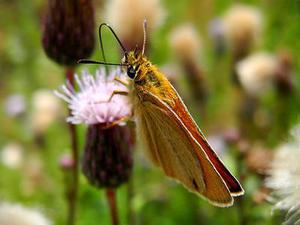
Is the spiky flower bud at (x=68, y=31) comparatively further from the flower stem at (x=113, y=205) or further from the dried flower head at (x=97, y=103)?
the flower stem at (x=113, y=205)

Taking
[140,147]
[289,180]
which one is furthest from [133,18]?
[289,180]

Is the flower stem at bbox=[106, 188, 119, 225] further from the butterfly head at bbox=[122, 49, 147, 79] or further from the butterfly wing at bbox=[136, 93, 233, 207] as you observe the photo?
the butterfly head at bbox=[122, 49, 147, 79]

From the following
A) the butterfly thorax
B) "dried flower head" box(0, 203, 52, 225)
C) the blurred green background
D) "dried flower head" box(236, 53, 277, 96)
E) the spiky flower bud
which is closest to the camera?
the butterfly thorax

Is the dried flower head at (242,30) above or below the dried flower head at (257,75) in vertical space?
above

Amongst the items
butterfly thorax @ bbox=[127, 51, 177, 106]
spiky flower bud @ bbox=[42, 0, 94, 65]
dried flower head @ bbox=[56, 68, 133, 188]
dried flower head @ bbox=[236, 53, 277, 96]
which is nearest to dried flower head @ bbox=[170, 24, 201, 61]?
dried flower head @ bbox=[236, 53, 277, 96]

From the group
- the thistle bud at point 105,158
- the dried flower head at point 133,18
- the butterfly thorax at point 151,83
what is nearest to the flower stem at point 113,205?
the thistle bud at point 105,158

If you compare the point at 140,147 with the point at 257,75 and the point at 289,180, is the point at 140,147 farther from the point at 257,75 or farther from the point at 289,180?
the point at 257,75

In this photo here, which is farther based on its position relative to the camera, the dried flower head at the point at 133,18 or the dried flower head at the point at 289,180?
the dried flower head at the point at 133,18

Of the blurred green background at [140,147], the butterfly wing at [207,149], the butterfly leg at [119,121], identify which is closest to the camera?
the butterfly wing at [207,149]
